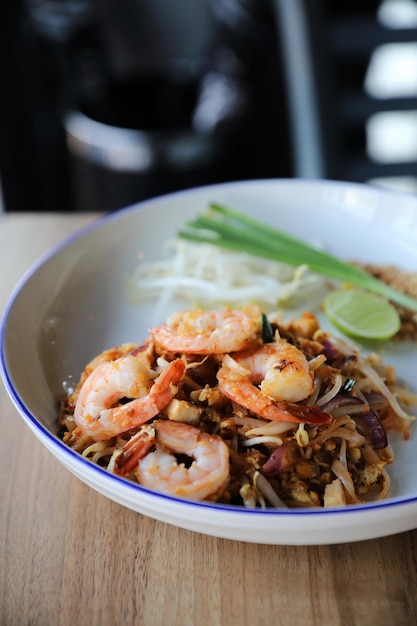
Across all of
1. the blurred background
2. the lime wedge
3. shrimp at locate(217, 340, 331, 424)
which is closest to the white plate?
the lime wedge

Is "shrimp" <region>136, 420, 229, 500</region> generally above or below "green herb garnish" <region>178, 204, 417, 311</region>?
above

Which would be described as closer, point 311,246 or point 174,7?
point 311,246

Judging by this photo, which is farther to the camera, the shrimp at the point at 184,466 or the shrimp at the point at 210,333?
the shrimp at the point at 210,333

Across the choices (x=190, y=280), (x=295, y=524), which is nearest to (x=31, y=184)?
(x=190, y=280)

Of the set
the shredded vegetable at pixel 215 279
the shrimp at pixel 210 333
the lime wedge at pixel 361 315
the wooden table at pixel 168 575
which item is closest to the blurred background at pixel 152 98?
the shredded vegetable at pixel 215 279

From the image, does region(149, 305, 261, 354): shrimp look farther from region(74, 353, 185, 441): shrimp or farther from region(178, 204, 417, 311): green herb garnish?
region(178, 204, 417, 311): green herb garnish

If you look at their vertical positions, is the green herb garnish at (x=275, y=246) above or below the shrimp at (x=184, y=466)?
below

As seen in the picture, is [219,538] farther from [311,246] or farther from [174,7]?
[174,7]

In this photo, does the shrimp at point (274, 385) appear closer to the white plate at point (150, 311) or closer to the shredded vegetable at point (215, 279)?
the white plate at point (150, 311)
